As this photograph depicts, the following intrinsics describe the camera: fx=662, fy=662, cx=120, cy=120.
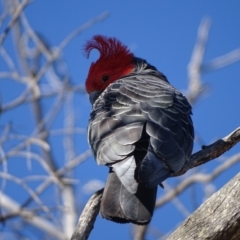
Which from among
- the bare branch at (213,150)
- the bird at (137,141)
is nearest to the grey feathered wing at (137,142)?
the bird at (137,141)

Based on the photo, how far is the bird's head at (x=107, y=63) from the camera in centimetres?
612

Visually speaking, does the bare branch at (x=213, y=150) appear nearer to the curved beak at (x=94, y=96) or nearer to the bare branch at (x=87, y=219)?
the bare branch at (x=87, y=219)

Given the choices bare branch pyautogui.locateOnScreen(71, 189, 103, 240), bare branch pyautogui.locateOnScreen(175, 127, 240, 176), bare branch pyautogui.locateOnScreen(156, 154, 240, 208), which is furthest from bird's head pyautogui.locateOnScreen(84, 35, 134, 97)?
bare branch pyautogui.locateOnScreen(71, 189, 103, 240)

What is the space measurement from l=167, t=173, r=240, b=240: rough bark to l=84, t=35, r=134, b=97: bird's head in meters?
2.50

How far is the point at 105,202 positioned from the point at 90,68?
2.52 m

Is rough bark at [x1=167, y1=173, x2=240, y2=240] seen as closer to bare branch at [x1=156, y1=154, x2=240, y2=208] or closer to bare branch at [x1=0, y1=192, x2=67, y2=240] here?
bare branch at [x1=156, y1=154, x2=240, y2=208]

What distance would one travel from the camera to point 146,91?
5.02 meters

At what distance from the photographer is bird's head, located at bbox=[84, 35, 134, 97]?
6125 millimetres

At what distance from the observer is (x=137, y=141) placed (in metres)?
4.21

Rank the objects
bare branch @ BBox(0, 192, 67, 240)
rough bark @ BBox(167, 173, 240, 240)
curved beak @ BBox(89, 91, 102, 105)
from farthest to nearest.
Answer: bare branch @ BBox(0, 192, 67, 240)
curved beak @ BBox(89, 91, 102, 105)
rough bark @ BBox(167, 173, 240, 240)

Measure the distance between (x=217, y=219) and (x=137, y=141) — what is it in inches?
30.2

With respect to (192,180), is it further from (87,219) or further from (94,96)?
(87,219)

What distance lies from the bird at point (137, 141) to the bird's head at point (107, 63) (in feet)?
1.72

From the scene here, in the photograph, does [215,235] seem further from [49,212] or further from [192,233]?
[49,212]
